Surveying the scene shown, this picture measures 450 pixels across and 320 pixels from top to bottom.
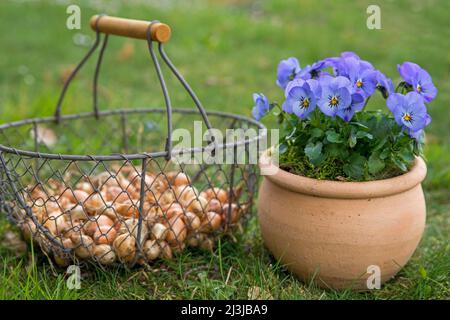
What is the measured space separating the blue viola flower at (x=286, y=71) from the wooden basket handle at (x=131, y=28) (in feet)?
0.97

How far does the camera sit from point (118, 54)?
3.80 m

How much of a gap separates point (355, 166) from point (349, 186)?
0.20 feet

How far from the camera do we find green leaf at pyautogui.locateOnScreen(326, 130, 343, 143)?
141cm

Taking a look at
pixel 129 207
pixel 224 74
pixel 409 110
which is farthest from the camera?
pixel 224 74

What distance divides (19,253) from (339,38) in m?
2.73

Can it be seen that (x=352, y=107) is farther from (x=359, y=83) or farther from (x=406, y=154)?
(x=406, y=154)

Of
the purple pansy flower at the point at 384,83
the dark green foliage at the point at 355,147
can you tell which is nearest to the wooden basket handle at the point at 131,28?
the dark green foliage at the point at 355,147

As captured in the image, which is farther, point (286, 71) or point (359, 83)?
point (286, 71)

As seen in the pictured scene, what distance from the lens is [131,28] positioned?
5.09 ft

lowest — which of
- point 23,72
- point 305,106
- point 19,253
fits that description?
point 19,253

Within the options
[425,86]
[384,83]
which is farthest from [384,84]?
[425,86]
